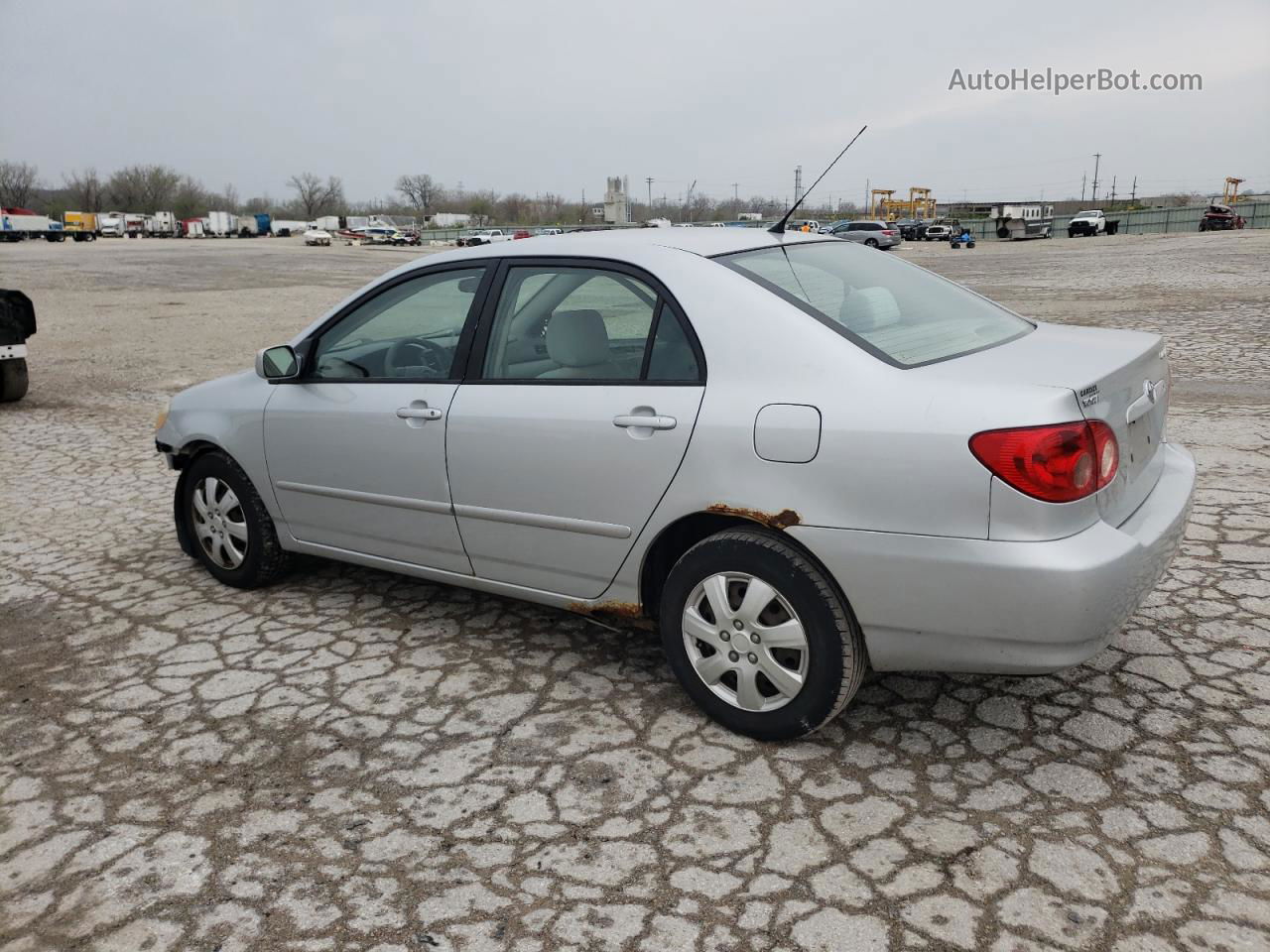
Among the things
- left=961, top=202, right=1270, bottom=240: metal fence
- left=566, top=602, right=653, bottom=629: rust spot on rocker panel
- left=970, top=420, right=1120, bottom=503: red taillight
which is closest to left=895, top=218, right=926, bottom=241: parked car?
left=961, top=202, right=1270, bottom=240: metal fence

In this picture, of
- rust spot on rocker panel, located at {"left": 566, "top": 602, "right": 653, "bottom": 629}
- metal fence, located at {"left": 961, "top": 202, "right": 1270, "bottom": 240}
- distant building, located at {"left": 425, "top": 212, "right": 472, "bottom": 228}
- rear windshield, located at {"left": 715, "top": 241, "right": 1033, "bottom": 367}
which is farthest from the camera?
distant building, located at {"left": 425, "top": 212, "right": 472, "bottom": 228}

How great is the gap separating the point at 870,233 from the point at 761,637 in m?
46.4

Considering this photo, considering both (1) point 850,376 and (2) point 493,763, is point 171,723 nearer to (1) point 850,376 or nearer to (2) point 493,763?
(2) point 493,763

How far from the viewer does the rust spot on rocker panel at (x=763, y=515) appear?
2832 mm

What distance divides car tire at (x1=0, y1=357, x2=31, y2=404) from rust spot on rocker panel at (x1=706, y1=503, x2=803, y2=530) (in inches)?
355

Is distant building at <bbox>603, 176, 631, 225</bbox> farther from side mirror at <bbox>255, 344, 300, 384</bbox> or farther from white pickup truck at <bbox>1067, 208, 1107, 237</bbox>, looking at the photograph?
white pickup truck at <bbox>1067, 208, 1107, 237</bbox>

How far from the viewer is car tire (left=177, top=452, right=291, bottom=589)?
445 centimetres

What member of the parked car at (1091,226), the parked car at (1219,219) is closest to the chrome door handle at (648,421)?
the parked car at (1219,219)

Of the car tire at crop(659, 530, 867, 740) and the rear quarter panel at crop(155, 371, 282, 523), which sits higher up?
the rear quarter panel at crop(155, 371, 282, 523)

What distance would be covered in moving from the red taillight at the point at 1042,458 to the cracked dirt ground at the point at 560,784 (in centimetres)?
89

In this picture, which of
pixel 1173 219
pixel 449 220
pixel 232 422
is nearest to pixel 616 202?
pixel 232 422

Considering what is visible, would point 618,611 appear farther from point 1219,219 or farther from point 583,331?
point 1219,219

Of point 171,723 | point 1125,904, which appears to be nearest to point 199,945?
point 171,723

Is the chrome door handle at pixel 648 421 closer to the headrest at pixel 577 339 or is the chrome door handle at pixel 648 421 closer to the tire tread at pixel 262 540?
the headrest at pixel 577 339
